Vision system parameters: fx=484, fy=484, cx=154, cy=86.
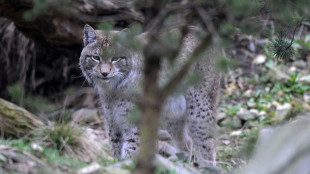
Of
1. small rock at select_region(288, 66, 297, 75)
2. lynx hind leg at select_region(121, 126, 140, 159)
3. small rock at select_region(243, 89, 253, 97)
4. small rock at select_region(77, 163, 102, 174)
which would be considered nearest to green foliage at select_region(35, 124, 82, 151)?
lynx hind leg at select_region(121, 126, 140, 159)

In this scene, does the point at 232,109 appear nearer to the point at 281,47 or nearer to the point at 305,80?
the point at 305,80

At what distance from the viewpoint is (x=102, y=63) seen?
6250 millimetres

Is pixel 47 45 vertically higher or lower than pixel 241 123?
higher

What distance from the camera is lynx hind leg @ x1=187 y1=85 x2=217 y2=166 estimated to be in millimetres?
6691

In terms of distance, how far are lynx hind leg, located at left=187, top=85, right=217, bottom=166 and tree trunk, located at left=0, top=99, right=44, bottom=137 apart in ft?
6.81

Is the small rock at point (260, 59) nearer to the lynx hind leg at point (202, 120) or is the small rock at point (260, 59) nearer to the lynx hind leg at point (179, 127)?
the lynx hind leg at point (179, 127)

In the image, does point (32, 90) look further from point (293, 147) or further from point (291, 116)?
point (293, 147)

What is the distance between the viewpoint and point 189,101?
6.72 metres

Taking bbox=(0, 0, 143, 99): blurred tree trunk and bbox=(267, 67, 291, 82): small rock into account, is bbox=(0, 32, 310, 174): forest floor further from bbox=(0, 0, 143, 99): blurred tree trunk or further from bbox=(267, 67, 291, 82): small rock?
bbox=(0, 0, 143, 99): blurred tree trunk

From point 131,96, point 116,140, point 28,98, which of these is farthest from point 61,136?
point 28,98

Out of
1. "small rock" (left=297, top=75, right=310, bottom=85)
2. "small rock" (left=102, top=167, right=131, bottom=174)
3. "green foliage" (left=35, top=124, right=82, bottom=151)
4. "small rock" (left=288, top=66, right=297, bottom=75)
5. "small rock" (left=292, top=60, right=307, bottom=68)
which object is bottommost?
"green foliage" (left=35, top=124, right=82, bottom=151)

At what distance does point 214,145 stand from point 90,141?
1755mm

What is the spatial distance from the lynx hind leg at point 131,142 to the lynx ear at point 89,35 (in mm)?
1283

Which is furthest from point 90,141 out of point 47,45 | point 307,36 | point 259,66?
point 307,36
